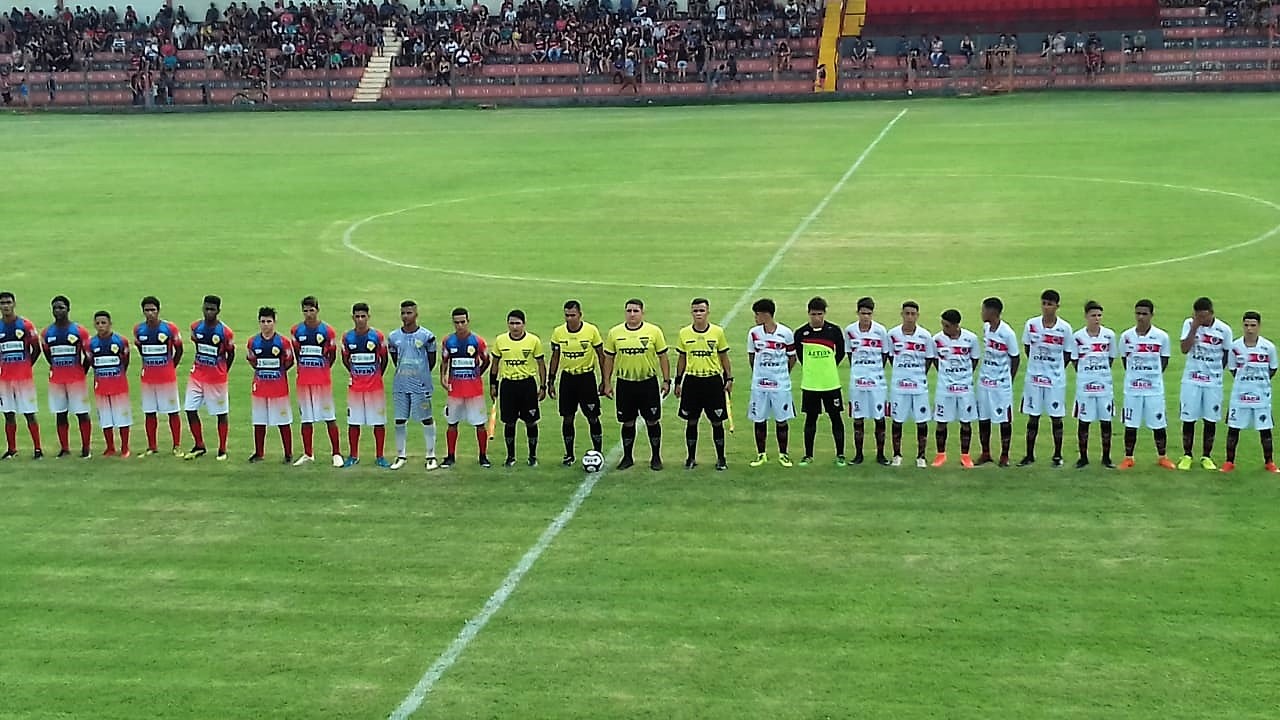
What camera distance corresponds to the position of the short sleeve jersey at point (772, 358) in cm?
1619

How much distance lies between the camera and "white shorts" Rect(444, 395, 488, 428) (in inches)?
648

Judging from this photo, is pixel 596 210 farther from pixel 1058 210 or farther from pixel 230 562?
pixel 230 562

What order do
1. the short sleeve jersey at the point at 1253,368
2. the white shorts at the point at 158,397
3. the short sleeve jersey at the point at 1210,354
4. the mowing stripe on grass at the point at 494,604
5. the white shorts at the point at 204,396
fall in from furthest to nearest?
the white shorts at the point at 158,397, the white shorts at the point at 204,396, the short sleeve jersey at the point at 1210,354, the short sleeve jersey at the point at 1253,368, the mowing stripe on grass at the point at 494,604

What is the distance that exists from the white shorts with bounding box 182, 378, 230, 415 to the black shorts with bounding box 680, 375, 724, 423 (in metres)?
5.28

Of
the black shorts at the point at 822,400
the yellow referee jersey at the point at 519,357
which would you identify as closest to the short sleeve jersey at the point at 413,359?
the yellow referee jersey at the point at 519,357

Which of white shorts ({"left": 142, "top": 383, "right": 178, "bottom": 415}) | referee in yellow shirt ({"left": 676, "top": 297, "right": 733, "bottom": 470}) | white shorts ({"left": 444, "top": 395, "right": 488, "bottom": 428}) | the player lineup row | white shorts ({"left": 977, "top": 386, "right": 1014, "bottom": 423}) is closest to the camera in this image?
the player lineup row

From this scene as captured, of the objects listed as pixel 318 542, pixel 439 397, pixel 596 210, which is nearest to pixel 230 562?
pixel 318 542

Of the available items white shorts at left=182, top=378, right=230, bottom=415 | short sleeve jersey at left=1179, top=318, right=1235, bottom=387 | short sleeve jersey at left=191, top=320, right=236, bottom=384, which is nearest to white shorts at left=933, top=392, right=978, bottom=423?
short sleeve jersey at left=1179, top=318, right=1235, bottom=387

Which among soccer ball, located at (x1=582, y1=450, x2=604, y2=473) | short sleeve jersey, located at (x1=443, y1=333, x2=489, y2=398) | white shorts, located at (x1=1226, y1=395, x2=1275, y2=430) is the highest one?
short sleeve jersey, located at (x1=443, y1=333, x2=489, y2=398)

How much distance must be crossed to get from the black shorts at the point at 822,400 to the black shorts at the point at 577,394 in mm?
2293

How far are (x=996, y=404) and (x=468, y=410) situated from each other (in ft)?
18.7

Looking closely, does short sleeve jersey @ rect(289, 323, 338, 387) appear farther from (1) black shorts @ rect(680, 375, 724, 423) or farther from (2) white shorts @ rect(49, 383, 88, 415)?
(1) black shorts @ rect(680, 375, 724, 423)

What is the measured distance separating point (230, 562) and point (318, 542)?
33.6 inches

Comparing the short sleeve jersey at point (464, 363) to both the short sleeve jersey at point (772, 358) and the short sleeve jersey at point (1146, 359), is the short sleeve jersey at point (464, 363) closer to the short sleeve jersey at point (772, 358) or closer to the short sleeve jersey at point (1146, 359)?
the short sleeve jersey at point (772, 358)
